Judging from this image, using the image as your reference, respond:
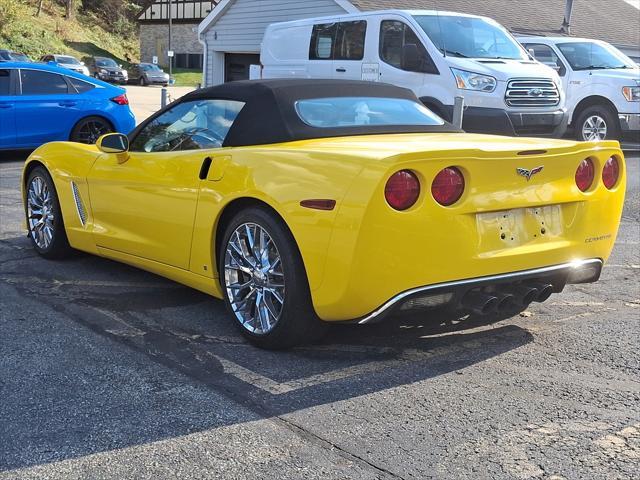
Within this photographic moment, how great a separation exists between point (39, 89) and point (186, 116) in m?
7.99

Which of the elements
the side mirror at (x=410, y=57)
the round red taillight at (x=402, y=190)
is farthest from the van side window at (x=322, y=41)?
the round red taillight at (x=402, y=190)

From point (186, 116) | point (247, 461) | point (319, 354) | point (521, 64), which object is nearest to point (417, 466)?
point (247, 461)

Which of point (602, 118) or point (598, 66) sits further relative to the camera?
point (598, 66)

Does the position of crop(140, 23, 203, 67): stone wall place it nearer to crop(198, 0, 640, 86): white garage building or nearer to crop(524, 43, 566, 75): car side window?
crop(198, 0, 640, 86): white garage building

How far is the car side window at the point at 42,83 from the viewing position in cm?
1195

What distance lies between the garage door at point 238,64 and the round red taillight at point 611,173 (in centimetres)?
1990

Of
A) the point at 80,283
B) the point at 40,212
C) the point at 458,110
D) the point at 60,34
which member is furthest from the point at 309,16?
the point at 60,34

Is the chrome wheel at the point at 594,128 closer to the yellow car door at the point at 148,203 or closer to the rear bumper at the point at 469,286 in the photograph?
the rear bumper at the point at 469,286

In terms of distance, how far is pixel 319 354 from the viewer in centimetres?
407

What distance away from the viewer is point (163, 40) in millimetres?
66875

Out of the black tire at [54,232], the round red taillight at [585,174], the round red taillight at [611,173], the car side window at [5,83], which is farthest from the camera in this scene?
the car side window at [5,83]

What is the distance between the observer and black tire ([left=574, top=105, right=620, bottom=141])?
44.5 feet

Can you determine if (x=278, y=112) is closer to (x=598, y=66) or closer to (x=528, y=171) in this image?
(x=528, y=171)

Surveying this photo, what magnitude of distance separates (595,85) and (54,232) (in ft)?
35.1
